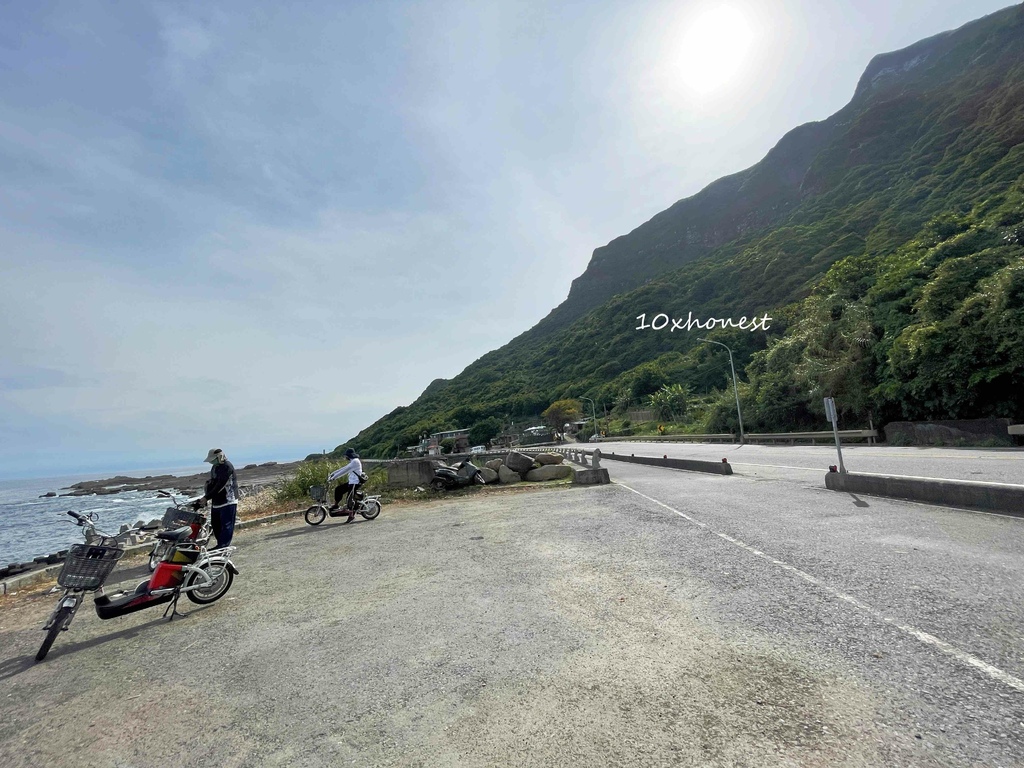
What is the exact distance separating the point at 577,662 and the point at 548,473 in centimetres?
1561

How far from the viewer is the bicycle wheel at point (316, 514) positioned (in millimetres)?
12203

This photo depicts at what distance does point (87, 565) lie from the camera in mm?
5012

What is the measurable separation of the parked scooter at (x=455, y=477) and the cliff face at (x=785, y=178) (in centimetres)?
12053

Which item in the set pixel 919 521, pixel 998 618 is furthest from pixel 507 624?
pixel 919 521

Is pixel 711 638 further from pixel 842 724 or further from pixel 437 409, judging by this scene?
pixel 437 409

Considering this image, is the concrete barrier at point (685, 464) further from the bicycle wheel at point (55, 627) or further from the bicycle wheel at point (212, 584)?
the bicycle wheel at point (55, 627)

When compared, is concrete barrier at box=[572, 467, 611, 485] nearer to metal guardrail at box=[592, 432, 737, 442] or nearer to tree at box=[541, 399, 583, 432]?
metal guardrail at box=[592, 432, 737, 442]

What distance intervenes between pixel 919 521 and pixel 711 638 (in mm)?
5748

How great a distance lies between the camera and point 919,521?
7.39 meters

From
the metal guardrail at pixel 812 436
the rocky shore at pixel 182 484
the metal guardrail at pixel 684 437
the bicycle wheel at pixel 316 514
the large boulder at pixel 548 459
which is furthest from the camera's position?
the rocky shore at pixel 182 484

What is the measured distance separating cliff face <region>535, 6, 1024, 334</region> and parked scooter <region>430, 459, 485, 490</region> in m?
121

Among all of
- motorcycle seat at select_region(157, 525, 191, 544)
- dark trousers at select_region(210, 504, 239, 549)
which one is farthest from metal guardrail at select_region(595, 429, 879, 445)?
motorcycle seat at select_region(157, 525, 191, 544)

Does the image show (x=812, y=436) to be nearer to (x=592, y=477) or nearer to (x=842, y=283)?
(x=842, y=283)

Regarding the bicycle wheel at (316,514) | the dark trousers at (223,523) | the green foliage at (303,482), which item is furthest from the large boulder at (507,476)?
the dark trousers at (223,523)
